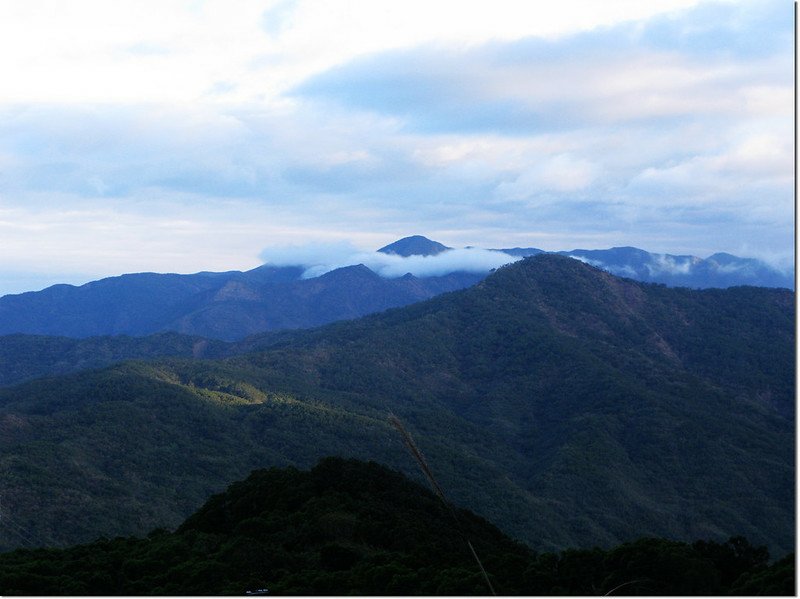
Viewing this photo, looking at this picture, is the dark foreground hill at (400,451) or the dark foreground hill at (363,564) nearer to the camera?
the dark foreground hill at (363,564)

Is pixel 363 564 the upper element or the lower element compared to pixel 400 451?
upper

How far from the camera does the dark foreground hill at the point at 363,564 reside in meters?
27.3

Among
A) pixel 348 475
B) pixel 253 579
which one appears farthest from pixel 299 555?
pixel 348 475

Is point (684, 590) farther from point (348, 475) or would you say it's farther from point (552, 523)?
point (552, 523)

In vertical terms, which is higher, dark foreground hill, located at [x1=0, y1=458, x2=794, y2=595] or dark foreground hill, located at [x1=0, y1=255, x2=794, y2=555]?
dark foreground hill, located at [x1=0, y1=458, x2=794, y2=595]

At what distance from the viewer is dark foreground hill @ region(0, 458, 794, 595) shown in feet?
89.5

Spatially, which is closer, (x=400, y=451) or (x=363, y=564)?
(x=363, y=564)

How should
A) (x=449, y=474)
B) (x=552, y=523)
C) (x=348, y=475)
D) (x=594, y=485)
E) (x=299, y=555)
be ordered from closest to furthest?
(x=299, y=555) → (x=348, y=475) → (x=552, y=523) → (x=449, y=474) → (x=594, y=485)

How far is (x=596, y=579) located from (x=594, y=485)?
397ft

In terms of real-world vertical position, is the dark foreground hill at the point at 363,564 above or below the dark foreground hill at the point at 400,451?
above

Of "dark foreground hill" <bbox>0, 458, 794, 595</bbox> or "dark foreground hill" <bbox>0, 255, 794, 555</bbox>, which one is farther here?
"dark foreground hill" <bbox>0, 255, 794, 555</bbox>

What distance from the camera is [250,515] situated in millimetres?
58438

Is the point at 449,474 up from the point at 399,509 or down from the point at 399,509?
down

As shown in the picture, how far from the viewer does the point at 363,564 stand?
3281 centimetres
